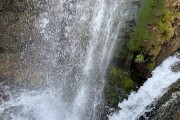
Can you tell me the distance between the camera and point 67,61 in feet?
23.7

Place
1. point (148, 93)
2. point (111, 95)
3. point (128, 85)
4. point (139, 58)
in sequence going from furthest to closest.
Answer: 1. point (111, 95)
2. point (128, 85)
3. point (139, 58)
4. point (148, 93)

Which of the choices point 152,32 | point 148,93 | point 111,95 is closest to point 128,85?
point 111,95

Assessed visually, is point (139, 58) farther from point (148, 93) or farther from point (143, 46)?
point (148, 93)

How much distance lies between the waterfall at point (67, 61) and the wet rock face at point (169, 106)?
1607mm

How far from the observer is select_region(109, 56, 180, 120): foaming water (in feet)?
19.4

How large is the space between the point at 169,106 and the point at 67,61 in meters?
2.86

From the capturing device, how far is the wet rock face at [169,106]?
490cm

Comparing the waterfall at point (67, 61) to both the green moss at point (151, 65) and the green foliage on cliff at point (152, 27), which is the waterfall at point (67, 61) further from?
the green moss at point (151, 65)

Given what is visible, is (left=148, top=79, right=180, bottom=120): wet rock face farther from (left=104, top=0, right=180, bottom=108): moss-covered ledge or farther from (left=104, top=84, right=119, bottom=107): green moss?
(left=104, top=84, right=119, bottom=107): green moss

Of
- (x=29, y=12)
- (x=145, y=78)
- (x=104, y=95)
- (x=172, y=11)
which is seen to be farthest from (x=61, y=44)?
(x=172, y=11)

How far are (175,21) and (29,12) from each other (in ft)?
10.7

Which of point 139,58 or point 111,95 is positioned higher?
point 139,58

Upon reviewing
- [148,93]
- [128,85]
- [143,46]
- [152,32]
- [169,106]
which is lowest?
[169,106]

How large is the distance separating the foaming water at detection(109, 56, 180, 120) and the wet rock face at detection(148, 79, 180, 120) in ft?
0.74
